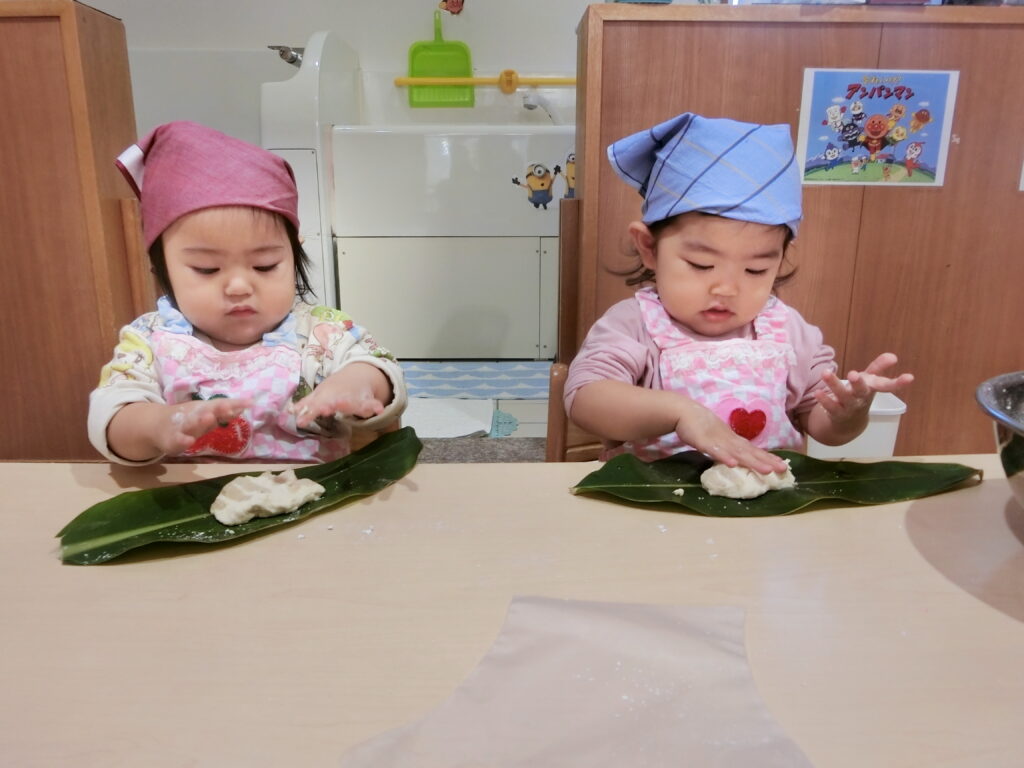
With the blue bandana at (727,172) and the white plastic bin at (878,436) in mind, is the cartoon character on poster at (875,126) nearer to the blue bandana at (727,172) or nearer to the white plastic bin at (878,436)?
the white plastic bin at (878,436)

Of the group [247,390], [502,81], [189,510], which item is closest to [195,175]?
[247,390]

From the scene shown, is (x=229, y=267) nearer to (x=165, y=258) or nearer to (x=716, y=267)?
(x=165, y=258)

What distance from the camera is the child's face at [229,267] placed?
96 centimetres

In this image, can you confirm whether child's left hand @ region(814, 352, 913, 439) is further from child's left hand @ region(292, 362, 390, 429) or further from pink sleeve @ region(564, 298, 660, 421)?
child's left hand @ region(292, 362, 390, 429)

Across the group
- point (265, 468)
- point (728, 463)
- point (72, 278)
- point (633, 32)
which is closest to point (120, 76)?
point (72, 278)

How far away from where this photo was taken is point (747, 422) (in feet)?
3.42

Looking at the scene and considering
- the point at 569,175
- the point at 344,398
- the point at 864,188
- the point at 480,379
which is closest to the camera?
the point at 344,398

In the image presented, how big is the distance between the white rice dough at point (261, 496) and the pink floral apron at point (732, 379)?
0.50 metres

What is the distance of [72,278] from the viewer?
1.53m

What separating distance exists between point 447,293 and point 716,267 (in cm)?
219

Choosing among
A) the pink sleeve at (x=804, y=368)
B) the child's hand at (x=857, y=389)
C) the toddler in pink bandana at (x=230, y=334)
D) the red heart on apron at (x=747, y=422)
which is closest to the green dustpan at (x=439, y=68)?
the toddler in pink bandana at (x=230, y=334)

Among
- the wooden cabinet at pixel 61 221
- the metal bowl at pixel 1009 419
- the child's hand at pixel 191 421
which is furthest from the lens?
the wooden cabinet at pixel 61 221

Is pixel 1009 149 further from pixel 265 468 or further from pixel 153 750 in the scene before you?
pixel 153 750

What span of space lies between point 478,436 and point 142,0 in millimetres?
2345
